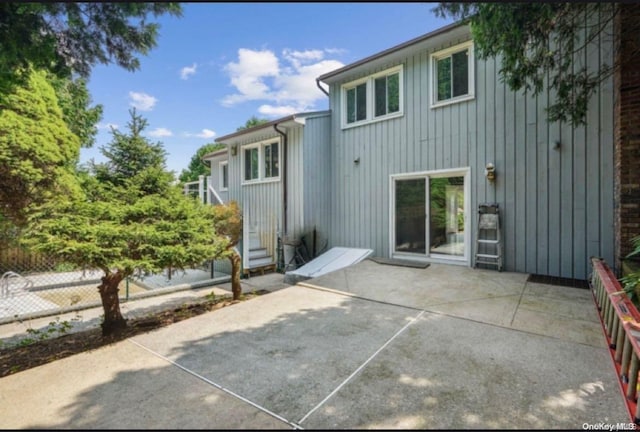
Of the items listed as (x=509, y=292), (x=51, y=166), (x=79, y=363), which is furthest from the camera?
(x=51, y=166)

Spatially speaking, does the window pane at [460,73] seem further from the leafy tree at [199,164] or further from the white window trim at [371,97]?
the leafy tree at [199,164]

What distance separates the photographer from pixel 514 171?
19.5 ft

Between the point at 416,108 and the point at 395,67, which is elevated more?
the point at 395,67

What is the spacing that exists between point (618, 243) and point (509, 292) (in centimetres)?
173

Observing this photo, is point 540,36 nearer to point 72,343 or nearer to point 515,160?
point 515,160

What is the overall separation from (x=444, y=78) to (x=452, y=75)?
0.60 ft

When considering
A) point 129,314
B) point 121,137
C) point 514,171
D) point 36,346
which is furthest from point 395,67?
point 36,346

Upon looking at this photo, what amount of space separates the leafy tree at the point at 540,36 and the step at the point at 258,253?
7.08 m

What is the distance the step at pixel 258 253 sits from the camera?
8.76m

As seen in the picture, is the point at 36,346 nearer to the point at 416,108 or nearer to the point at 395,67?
the point at 416,108

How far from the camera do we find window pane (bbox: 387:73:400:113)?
7637mm

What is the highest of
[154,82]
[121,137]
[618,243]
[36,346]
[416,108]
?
[416,108]

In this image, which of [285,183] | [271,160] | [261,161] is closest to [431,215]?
[285,183]

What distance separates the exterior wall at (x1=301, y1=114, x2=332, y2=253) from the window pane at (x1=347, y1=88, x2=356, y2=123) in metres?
0.68
